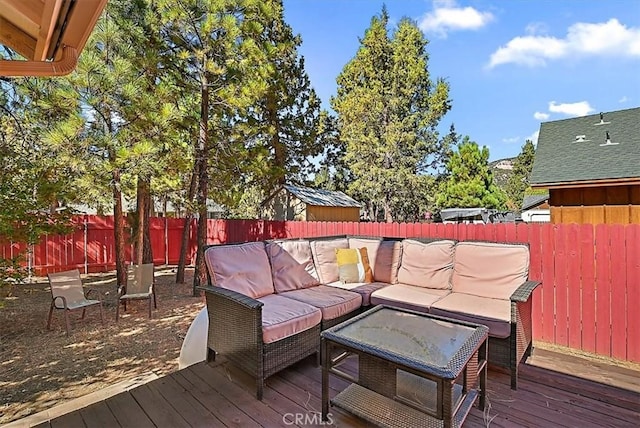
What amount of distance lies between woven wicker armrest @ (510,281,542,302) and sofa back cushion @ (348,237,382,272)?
162cm

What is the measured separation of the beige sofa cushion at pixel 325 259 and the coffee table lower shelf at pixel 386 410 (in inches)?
66.8

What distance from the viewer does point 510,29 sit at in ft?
20.0

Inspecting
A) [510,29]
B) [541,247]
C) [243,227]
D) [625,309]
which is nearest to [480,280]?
[541,247]

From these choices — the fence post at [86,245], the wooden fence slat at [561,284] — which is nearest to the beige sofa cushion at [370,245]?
the wooden fence slat at [561,284]

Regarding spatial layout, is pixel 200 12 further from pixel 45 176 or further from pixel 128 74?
pixel 45 176

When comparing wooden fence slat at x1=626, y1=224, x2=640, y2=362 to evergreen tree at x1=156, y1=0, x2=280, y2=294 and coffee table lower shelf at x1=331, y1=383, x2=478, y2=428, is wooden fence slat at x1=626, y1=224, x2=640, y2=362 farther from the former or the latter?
evergreen tree at x1=156, y1=0, x2=280, y2=294

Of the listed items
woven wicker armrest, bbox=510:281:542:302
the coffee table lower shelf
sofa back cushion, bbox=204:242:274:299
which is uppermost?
sofa back cushion, bbox=204:242:274:299

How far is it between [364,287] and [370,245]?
2.26 feet

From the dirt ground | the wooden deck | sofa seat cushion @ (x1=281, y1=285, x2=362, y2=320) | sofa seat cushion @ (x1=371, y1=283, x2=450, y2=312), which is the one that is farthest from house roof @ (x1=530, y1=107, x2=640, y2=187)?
the dirt ground

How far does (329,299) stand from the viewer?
3.21m

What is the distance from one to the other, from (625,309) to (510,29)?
5314 millimetres

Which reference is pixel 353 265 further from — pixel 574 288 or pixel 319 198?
pixel 319 198

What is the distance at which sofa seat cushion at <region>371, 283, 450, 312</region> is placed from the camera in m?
3.12

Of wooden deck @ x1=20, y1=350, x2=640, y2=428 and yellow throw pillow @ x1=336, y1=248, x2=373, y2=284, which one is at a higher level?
yellow throw pillow @ x1=336, y1=248, x2=373, y2=284
